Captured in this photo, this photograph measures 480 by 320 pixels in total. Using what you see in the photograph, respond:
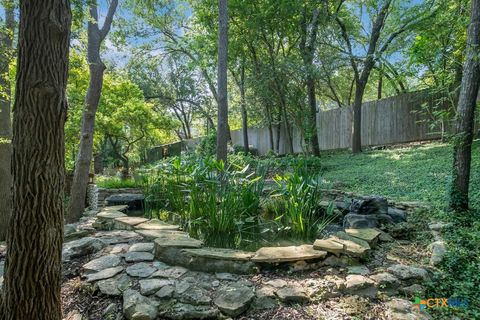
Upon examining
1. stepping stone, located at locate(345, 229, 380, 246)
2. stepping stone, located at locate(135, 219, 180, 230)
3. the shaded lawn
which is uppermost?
the shaded lawn

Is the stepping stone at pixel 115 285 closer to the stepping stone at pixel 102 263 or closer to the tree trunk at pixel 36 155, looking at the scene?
the stepping stone at pixel 102 263

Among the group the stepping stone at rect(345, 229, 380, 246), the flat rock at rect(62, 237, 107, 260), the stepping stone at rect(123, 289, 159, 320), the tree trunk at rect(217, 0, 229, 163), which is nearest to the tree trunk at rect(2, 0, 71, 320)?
the stepping stone at rect(123, 289, 159, 320)

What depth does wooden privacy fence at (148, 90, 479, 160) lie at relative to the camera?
7.89 meters

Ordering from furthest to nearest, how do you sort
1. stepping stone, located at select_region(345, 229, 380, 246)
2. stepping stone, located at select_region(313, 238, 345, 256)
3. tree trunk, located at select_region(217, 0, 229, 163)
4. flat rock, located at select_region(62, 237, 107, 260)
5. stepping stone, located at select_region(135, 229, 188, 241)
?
tree trunk, located at select_region(217, 0, 229, 163) < stepping stone, located at select_region(135, 229, 188, 241) < stepping stone, located at select_region(345, 229, 380, 246) < flat rock, located at select_region(62, 237, 107, 260) < stepping stone, located at select_region(313, 238, 345, 256)

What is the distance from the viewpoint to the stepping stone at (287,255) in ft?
6.71

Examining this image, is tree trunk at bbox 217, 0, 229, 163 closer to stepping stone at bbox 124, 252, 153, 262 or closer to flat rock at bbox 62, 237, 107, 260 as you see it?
flat rock at bbox 62, 237, 107, 260

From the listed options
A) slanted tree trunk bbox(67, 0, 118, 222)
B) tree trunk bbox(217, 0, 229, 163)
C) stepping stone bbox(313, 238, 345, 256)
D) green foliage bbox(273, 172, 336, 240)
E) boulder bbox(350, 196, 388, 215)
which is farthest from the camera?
tree trunk bbox(217, 0, 229, 163)

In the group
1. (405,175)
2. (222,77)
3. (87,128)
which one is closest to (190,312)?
(87,128)

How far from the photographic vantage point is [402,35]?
26.9 ft

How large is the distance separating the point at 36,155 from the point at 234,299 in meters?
1.23

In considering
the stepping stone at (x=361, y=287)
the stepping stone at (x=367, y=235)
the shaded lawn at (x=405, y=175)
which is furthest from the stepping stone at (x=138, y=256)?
the shaded lawn at (x=405, y=175)

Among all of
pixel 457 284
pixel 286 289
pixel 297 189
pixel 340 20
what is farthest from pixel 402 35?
pixel 286 289

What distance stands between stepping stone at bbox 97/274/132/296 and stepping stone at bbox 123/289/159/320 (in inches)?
3.8

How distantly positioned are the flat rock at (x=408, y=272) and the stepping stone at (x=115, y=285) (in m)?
1.71
